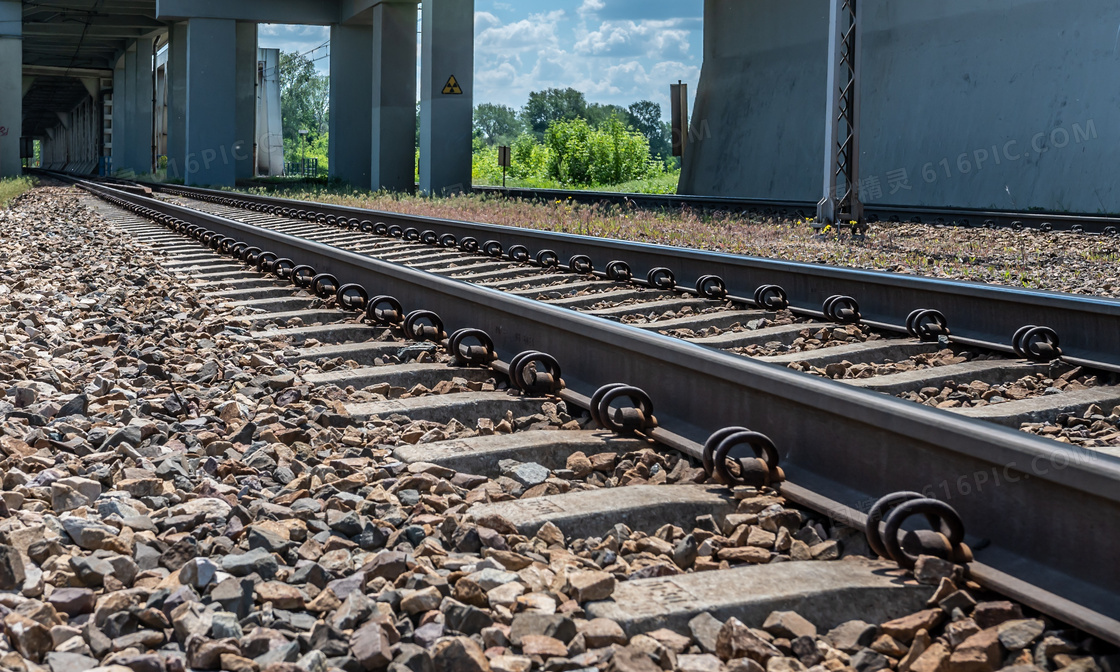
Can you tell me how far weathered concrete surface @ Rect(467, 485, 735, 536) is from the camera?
2757 millimetres

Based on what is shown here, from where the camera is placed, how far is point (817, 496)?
2859 millimetres

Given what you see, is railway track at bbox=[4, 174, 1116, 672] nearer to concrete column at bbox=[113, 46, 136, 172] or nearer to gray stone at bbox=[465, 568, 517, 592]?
gray stone at bbox=[465, 568, 517, 592]

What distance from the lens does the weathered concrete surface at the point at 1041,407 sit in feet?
12.1

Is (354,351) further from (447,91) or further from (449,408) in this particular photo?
(447,91)

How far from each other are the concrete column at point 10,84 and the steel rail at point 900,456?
126 feet

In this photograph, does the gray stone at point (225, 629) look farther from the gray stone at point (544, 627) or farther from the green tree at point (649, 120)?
the green tree at point (649, 120)

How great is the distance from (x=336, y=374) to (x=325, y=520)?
1859 millimetres

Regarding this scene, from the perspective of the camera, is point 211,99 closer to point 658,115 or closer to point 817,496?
point 817,496

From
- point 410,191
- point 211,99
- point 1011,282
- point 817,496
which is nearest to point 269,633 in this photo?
point 817,496

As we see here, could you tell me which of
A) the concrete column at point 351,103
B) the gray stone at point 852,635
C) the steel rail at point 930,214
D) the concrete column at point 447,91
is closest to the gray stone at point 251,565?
the gray stone at point 852,635

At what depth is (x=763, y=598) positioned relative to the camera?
2.27 meters

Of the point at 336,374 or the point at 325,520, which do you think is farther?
the point at 336,374

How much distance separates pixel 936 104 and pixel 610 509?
16954 millimetres

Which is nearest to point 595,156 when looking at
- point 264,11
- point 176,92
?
point 176,92
